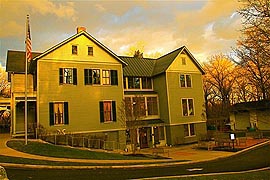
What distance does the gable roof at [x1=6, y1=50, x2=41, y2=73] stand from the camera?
26.6 metres

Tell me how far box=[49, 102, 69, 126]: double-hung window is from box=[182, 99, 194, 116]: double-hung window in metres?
15.6

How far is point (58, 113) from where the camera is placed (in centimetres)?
2500

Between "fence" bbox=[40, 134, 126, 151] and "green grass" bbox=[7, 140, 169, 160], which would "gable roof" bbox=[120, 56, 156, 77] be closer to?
"fence" bbox=[40, 134, 126, 151]

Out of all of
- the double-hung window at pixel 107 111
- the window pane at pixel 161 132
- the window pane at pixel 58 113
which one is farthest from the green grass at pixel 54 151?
the window pane at pixel 161 132

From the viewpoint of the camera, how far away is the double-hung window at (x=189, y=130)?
3331cm

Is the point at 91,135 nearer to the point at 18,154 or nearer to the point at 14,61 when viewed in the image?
the point at 18,154

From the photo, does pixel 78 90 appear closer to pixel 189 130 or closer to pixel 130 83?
pixel 130 83

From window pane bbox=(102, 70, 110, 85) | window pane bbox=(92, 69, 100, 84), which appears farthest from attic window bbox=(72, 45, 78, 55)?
window pane bbox=(102, 70, 110, 85)

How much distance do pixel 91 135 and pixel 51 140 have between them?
15.1 feet

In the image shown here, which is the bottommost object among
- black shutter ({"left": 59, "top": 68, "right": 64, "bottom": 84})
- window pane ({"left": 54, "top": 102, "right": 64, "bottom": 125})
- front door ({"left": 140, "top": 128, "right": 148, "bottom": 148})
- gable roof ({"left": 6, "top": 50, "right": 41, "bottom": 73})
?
front door ({"left": 140, "top": 128, "right": 148, "bottom": 148})

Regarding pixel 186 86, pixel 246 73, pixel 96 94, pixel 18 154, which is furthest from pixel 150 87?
pixel 18 154

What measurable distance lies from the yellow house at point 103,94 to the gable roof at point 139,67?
0.46 feet

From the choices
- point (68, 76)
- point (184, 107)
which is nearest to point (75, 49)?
point (68, 76)

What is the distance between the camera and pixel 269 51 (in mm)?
13406
